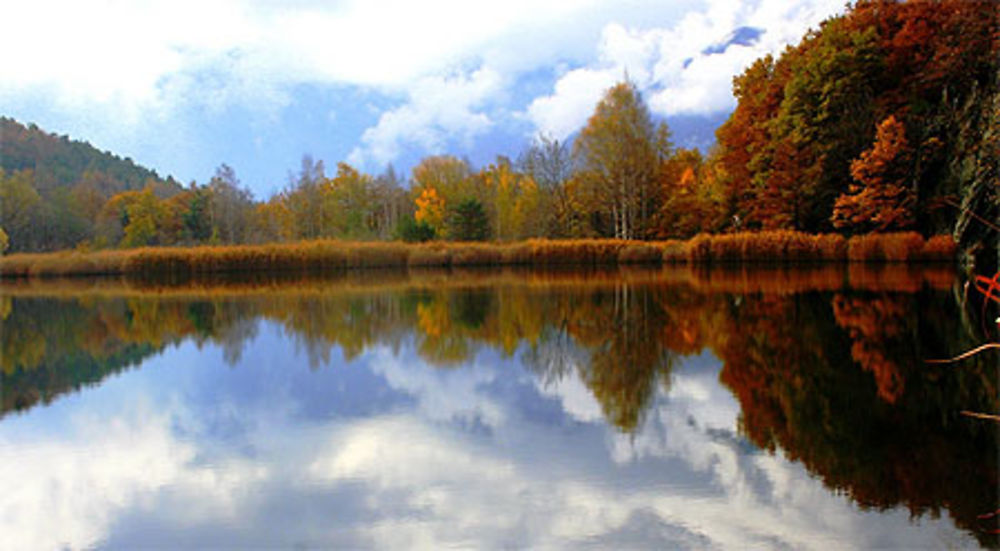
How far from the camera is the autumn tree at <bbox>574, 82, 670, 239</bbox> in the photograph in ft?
98.7

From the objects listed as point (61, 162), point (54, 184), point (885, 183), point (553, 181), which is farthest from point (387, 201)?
point (61, 162)

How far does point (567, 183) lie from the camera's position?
36094 millimetres

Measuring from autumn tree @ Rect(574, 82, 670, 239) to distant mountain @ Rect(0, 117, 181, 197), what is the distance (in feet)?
169

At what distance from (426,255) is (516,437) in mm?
23261

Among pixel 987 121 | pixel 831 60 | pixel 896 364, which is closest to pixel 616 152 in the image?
pixel 831 60

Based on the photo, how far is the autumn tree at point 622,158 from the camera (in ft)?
98.7

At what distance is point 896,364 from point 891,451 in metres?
2.31

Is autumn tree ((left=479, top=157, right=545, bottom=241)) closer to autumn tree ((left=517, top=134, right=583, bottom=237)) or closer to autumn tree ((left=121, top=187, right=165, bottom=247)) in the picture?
autumn tree ((left=517, top=134, right=583, bottom=237))

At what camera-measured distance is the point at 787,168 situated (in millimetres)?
23656

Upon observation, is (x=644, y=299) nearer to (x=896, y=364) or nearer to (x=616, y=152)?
(x=896, y=364)

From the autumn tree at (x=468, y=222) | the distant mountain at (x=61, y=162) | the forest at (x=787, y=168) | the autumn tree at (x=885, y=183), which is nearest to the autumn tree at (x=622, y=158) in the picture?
the forest at (x=787, y=168)

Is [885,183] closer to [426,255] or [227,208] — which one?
[426,255]

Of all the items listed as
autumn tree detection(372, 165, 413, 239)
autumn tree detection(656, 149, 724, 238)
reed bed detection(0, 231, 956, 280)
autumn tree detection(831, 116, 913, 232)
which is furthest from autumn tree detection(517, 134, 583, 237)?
autumn tree detection(372, 165, 413, 239)

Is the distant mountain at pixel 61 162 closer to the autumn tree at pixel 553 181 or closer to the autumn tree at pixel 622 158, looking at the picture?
the autumn tree at pixel 553 181
